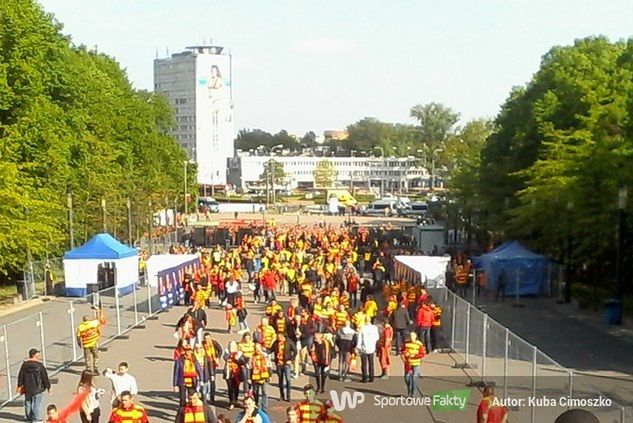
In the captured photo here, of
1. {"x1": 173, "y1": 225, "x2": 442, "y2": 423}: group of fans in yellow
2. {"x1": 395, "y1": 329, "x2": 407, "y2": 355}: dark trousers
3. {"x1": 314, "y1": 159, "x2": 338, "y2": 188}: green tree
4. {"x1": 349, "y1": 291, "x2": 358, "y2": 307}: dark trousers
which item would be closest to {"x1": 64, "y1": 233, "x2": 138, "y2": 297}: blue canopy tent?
{"x1": 173, "y1": 225, "x2": 442, "y2": 423}: group of fans in yellow

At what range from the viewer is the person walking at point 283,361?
1697 centimetres

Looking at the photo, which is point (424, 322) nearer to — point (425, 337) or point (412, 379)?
point (425, 337)

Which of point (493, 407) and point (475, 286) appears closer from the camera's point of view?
point (493, 407)

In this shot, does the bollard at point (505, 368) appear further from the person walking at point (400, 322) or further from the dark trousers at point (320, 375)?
the person walking at point (400, 322)

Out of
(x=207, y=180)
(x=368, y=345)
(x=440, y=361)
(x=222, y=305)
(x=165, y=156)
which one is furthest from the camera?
(x=207, y=180)

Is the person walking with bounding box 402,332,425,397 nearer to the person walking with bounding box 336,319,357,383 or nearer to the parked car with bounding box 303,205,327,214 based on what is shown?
the person walking with bounding box 336,319,357,383

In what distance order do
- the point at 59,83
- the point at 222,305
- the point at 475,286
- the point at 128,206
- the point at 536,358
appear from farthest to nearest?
1. the point at 128,206
2. the point at 59,83
3. the point at 475,286
4. the point at 222,305
5. the point at 536,358

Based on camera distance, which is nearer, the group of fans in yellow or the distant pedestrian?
the group of fans in yellow

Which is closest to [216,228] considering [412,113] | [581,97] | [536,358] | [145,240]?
[145,240]

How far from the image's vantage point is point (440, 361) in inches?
852

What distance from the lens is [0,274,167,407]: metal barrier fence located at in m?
18.4

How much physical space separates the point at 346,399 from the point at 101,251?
20321 mm

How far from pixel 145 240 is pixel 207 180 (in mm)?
140696

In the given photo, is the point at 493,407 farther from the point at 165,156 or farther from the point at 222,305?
the point at 165,156
